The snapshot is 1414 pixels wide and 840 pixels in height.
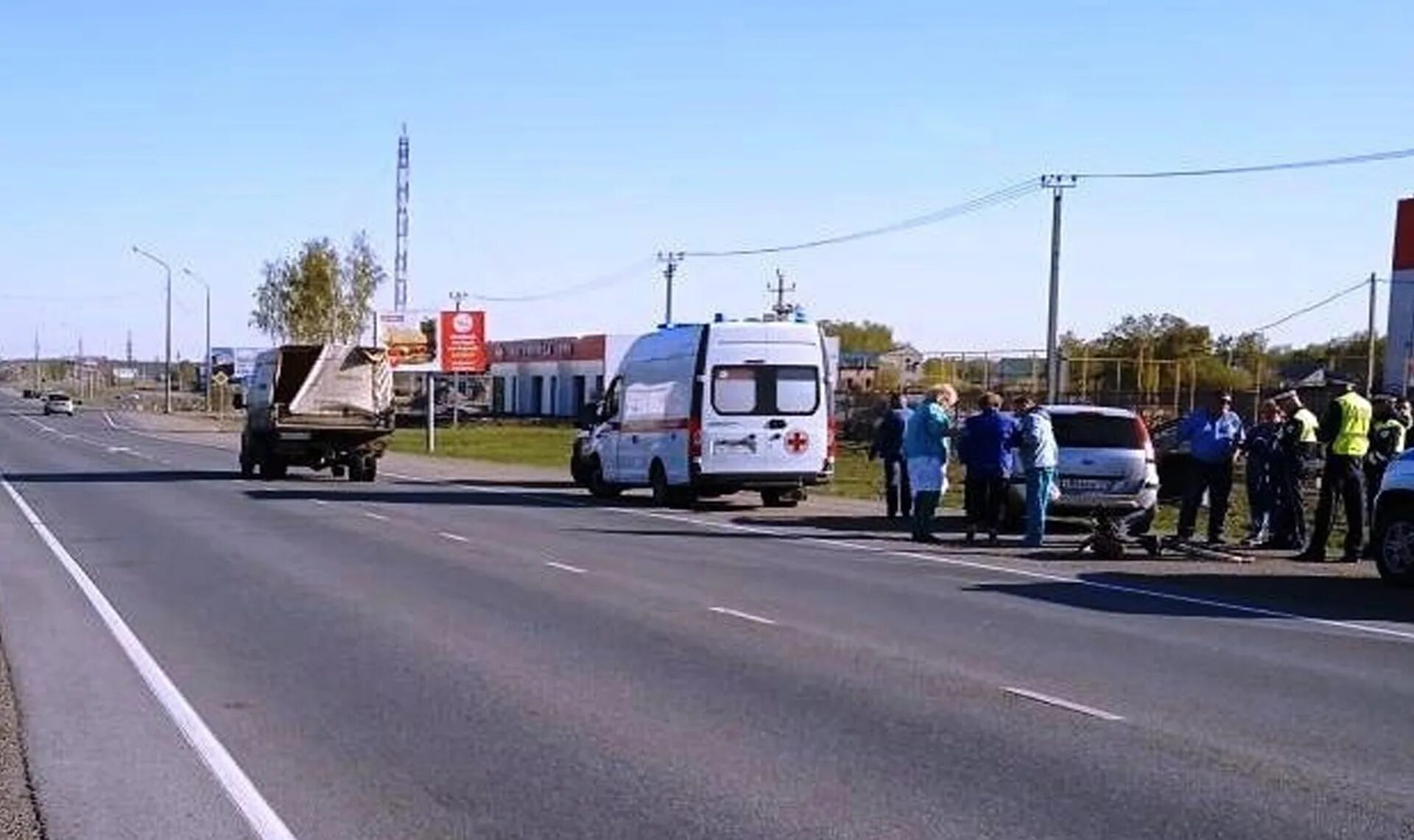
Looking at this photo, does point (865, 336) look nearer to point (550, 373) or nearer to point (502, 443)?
point (550, 373)

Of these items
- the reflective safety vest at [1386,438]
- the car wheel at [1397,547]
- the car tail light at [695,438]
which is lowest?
the car wheel at [1397,547]

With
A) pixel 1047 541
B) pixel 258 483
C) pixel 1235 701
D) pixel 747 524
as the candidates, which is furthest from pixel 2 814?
pixel 258 483

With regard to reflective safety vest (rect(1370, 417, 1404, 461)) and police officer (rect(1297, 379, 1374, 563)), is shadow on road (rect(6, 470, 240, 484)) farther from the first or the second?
reflective safety vest (rect(1370, 417, 1404, 461))

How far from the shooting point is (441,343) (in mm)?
60906

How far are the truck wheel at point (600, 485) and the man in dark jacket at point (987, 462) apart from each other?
1063cm

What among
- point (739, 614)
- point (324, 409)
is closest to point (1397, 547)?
point (739, 614)

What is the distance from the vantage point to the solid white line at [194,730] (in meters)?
6.95

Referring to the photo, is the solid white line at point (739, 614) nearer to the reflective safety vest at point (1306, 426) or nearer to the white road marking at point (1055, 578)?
the white road marking at point (1055, 578)

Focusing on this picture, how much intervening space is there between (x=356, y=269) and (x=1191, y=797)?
86.3 meters

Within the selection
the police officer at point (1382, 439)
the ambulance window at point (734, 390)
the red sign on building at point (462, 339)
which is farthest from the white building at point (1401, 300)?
the red sign on building at point (462, 339)

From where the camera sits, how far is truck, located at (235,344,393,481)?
3603 centimetres

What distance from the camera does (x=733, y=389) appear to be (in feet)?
87.2

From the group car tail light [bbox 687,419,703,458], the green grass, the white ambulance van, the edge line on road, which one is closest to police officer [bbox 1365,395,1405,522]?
the edge line on road

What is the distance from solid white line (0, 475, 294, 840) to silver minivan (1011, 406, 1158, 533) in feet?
36.9
